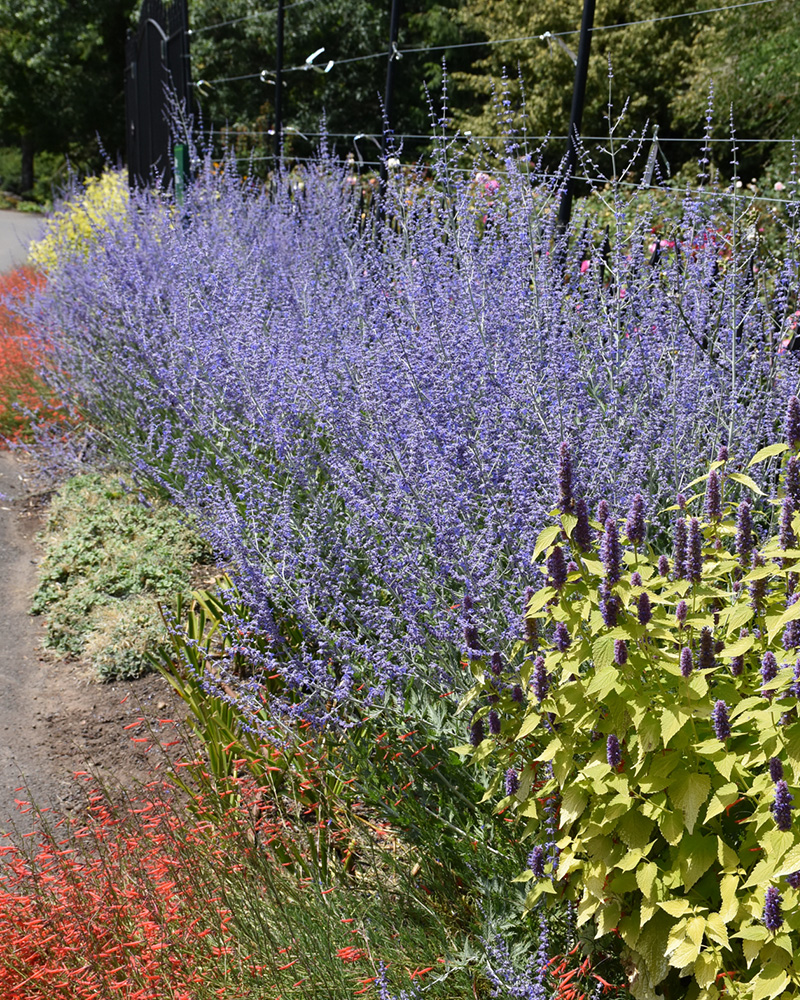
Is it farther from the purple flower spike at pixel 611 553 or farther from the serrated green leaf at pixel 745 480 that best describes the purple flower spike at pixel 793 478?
the purple flower spike at pixel 611 553

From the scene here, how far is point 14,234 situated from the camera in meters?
22.6

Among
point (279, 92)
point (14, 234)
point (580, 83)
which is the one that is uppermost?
point (279, 92)

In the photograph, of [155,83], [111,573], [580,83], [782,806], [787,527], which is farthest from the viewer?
[155,83]

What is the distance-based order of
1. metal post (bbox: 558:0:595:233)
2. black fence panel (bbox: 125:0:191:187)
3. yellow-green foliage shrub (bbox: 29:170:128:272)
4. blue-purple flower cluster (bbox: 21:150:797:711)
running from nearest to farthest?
1. blue-purple flower cluster (bbox: 21:150:797:711)
2. metal post (bbox: 558:0:595:233)
3. yellow-green foliage shrub (bbox: 29:170:128:272)
4. black fence panel (bbox: 125:0:191:187)

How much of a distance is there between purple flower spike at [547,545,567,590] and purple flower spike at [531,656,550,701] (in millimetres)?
166

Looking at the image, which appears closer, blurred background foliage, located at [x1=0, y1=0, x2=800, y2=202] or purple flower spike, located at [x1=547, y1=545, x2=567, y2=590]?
purple flower spike, located at [x1=547, y1=545, x2=567, y2=590]

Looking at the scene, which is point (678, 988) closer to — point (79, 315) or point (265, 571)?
point (265, 571)

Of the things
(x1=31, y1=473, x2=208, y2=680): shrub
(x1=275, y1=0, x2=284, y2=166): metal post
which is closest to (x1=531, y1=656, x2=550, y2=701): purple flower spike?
(x1=31, y1=473, x2=208, y2=680): shrub

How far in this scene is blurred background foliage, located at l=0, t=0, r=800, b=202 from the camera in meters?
12.4

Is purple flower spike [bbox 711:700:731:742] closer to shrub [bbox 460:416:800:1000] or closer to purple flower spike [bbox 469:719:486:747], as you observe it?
shrub [bbox 460:416:800:1000]

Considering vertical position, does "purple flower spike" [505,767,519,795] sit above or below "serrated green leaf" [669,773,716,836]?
below

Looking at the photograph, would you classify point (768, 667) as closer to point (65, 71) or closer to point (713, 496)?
point (713, 496)

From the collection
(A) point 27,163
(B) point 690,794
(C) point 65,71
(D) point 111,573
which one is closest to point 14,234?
(C) point 65,71

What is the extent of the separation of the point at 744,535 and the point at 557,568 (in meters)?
0.41
